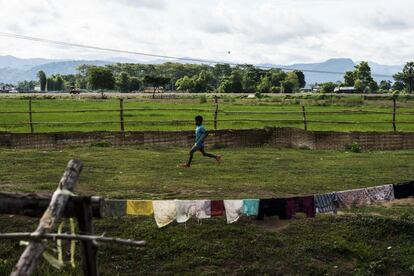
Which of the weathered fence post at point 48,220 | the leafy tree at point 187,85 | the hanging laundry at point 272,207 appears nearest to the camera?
the weathered fence post at point 48,220

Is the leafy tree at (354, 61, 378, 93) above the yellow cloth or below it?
above

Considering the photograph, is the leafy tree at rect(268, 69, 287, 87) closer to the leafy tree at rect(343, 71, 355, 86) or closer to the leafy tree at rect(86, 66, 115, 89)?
the leafy tree at rect(343, 71, 355, 86)

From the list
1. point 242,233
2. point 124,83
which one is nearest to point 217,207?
point 242,233

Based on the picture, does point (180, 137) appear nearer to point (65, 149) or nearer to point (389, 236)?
point (65, 149)

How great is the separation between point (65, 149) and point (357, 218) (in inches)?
425

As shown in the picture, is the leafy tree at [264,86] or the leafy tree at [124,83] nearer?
the leafy tree at [264,86]

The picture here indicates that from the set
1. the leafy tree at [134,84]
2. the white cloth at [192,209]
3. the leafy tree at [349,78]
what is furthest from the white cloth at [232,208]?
the leafy tree at [134,84]

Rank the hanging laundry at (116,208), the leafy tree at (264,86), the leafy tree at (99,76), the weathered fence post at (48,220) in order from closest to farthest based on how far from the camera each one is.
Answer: the weathered fence post at (48,220) → the hanging laundry at (116,208) → the leafy tree at (99,76) → the leafy tree at (264,86)

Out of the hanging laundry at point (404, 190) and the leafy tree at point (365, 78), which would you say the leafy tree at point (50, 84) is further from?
the hanging laundry at point (404, 190)

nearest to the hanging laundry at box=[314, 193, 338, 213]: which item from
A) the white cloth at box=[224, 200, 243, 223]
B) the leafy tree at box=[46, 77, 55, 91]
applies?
the white cloth at box=[224, 200, 243, 223]

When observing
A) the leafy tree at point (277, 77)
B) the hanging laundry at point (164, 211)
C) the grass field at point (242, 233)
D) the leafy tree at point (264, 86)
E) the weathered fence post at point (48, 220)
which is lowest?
the grass field at point (242, 233)

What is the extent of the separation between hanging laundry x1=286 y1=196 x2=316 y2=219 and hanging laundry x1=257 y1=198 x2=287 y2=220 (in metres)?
0.06

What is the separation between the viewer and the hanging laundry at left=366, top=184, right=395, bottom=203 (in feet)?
25.0

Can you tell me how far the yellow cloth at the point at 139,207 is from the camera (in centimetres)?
641
